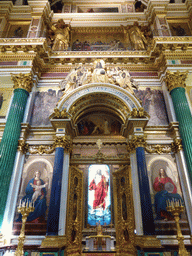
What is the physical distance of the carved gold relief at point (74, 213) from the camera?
7528 millimetres

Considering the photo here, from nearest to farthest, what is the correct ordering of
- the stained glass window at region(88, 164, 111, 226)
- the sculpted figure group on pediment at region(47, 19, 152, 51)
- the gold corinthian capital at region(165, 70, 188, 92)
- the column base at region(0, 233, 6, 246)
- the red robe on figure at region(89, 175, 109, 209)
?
the column base at region(0, 233, 6, 246) → the gold corinthian capital at region(165, 70, 188, 92) → the sculpted figure group on pediment at region(47, 19, 152, 51) → the stained glass window at region(88, 164, 111, 226) → the red robe on figure at region(89, 175, 109, 209)

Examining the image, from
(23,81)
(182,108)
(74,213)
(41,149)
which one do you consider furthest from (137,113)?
(23,81)

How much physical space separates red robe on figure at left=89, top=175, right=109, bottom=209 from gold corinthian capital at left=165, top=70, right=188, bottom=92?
6518mm

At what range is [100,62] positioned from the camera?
9.64 meters

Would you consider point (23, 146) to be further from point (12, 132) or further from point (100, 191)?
point (100, 191)

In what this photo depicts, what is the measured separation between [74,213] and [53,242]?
2.19 m

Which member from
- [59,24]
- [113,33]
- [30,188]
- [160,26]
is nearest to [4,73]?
[59,24]

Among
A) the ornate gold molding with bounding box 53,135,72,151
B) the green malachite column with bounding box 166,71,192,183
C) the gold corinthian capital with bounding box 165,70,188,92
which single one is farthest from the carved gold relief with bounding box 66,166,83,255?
the gold corinthian capital with bounding box 165,70,188,92

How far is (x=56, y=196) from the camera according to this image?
6883 mm

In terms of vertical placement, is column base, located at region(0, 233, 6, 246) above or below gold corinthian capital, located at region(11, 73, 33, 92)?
→ below

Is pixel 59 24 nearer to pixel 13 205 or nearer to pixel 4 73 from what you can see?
pixel 4 73

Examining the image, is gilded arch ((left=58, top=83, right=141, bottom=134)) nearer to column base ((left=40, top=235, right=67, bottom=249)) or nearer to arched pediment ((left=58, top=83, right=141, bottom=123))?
arched pediment ((left=58, top=83, right=141, bottom=123))

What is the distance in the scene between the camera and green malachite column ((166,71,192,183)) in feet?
24.5

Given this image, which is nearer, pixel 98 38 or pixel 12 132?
pixel 12 132
